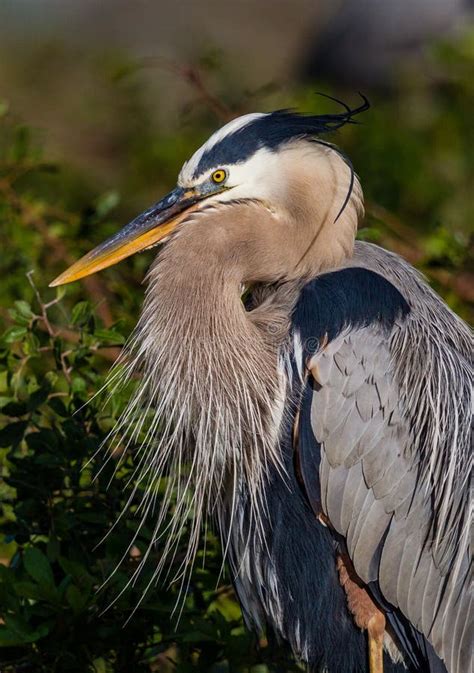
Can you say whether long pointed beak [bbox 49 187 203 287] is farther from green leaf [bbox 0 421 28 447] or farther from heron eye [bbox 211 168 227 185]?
green leaf [bbox 0 421 28 447]

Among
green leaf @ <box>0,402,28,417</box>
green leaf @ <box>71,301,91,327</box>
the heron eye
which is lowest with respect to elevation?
green leaf @ <box>0,402,28,417</box>

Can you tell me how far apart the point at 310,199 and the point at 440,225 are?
1.13m

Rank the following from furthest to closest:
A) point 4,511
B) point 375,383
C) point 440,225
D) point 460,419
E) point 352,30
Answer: point 352,30 < point 440,225 < point 4,511 < point 460,419 < point 375,383

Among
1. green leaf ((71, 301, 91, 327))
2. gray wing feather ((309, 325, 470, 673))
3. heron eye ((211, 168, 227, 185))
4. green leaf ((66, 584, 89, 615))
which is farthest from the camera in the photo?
green leaf ((71, 301, 91, 327))

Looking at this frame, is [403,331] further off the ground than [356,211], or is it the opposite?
[356,211]

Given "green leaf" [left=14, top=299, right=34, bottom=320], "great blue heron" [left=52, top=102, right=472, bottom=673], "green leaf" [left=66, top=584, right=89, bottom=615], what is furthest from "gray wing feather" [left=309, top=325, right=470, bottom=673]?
"green leaf" [left=14, top=299, right=34, bottom=320]

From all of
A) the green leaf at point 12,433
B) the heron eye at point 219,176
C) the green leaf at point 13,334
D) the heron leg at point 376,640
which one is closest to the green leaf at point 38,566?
the green leaf at point 12,433

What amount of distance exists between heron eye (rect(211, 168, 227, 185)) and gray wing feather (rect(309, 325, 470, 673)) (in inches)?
21.1

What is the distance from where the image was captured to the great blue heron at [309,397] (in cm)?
303

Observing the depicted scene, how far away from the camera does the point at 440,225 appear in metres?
4.15

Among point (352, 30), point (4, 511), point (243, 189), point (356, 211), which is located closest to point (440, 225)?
point (356, 211)

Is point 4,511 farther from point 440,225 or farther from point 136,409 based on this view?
point 440,225

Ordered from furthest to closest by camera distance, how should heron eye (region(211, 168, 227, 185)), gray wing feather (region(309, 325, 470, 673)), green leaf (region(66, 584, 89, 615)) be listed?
heron eye (region(211, 168, 227, 185)) → gray wing feather (region(309, 325, 470, 673)) → green leaf (region(66, 584, 89, 615))

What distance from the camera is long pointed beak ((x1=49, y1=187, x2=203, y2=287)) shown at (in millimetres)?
3162
